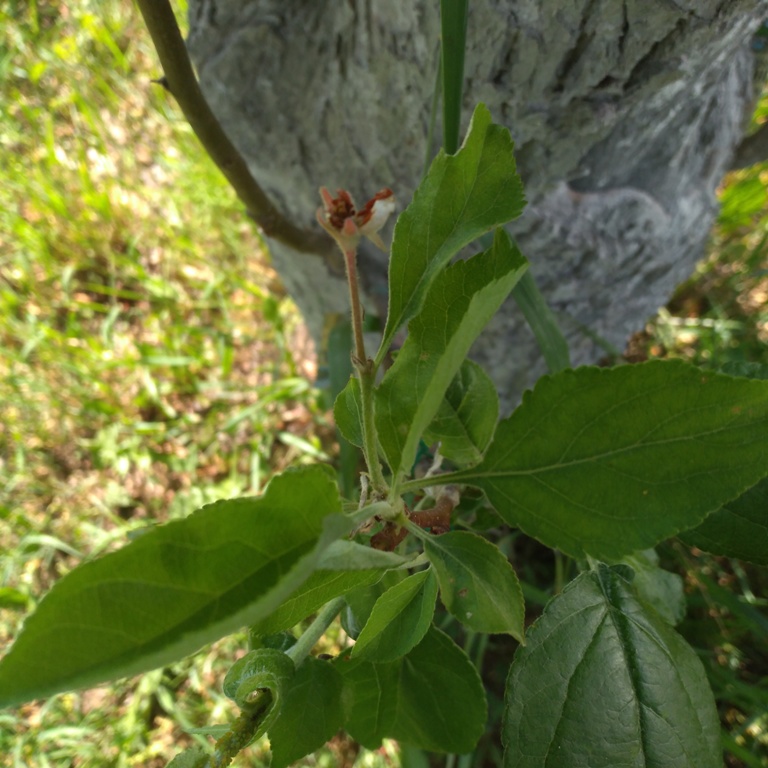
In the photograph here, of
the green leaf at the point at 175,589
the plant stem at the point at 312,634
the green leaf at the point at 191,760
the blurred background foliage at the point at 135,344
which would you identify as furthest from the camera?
the blurred background foliage at the point at 135,344

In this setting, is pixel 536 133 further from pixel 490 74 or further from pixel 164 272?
pixel 164 272

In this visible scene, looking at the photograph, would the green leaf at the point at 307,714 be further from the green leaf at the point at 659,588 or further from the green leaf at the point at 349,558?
the green leaf at the point at 659,588

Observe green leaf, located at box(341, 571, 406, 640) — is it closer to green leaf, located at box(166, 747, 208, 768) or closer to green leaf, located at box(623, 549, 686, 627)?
green leaf, located at box(166, 747, 208, 768)

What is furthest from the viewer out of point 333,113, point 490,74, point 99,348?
point 99,348

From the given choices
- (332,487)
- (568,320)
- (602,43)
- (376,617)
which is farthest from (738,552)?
(568,320)

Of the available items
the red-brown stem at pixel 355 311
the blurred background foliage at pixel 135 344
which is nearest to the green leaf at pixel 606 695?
the red-brown stem at pixel 355 311

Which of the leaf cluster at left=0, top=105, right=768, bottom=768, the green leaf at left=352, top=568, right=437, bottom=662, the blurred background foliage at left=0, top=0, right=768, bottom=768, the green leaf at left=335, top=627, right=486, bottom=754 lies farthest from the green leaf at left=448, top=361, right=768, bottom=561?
the blurred background foliage at left=0, top=0, right=768, bottom=768
